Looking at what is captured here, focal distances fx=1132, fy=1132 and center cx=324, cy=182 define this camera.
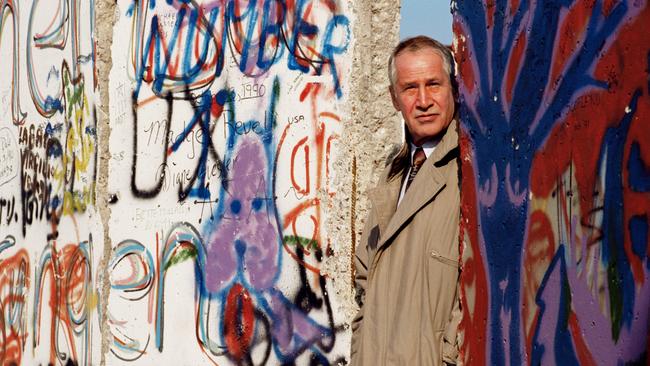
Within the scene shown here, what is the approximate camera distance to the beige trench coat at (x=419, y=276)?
11.8 feet

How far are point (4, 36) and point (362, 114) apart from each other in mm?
3861

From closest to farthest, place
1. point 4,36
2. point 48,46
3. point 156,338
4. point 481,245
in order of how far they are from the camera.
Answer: point 481,245 < point 156,338 < point 48,46 < point 4,36

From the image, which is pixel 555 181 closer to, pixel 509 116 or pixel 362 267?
pixel 509 116

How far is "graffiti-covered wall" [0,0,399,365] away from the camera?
5.10 metres

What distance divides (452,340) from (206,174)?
95.4 inches

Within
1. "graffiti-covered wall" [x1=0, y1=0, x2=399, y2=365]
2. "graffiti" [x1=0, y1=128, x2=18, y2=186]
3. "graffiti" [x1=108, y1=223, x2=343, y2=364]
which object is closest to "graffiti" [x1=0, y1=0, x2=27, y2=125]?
"graffiti" [x1=0, y1=128, x2=18, y2=186]

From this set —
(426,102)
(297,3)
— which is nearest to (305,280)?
(297,3)

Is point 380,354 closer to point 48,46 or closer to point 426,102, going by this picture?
point 426,102

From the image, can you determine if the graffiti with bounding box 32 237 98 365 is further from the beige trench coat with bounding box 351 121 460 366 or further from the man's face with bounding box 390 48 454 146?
the man's face with bounding box 390 48 454 146

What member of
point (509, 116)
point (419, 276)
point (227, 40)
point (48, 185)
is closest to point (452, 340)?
point (419, 276)

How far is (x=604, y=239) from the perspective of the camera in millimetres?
2787

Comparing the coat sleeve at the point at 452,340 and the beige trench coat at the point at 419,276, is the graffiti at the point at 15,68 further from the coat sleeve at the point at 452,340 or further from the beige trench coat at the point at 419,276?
the coat sleeve at the point at 452,340

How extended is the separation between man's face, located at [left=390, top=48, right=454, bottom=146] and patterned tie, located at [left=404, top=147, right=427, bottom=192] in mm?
30

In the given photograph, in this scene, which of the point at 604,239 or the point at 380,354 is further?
the point at 380,354
